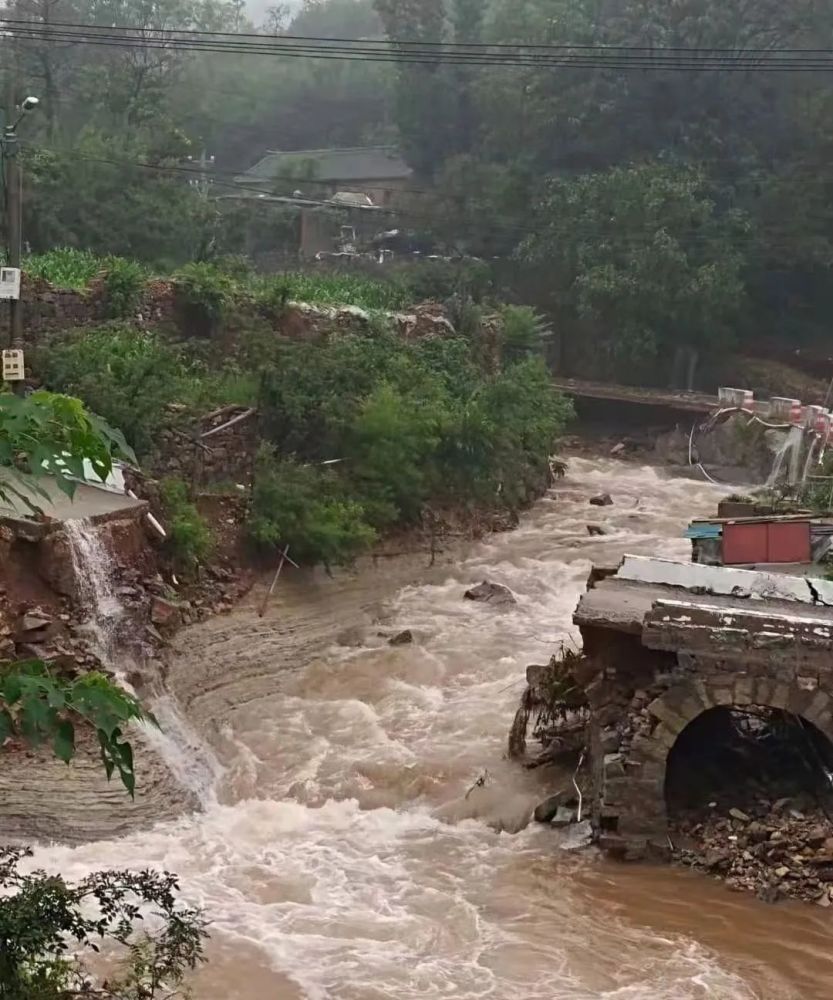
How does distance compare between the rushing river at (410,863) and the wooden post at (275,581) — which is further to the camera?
the wooden post at (275,581)

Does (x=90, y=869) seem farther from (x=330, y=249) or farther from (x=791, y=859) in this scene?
(x=330, y=249)

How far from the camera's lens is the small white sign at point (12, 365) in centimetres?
1436

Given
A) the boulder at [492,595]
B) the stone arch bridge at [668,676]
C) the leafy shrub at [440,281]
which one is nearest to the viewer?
the stone arch bridge at [668,676]

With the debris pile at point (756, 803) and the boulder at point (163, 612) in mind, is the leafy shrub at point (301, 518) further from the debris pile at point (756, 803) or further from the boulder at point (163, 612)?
the debris pile at point (756, 803)

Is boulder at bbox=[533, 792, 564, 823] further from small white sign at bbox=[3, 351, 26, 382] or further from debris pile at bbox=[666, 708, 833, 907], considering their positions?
small white sign at bbox=[3, 351, 26, 382]

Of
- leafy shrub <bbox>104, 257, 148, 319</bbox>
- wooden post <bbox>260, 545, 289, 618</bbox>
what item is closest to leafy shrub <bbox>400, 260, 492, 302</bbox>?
leafy shrub <bbox>104, 257, 148, 319</bbox>

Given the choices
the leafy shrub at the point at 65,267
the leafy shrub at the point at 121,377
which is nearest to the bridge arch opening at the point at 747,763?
the leafy shrub at the point at 121,377

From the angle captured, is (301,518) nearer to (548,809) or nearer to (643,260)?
(548,809)

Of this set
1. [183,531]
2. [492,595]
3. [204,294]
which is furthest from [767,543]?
[204,294]

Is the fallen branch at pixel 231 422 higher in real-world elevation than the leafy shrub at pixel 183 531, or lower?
higher

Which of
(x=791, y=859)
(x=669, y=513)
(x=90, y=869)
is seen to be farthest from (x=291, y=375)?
(x=791, y=859)

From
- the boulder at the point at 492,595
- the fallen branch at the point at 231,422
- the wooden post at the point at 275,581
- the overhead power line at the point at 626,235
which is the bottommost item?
the boulder at the point at 492,595

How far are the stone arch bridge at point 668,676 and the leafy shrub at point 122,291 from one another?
13550mm

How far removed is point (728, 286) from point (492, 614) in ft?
61.4
